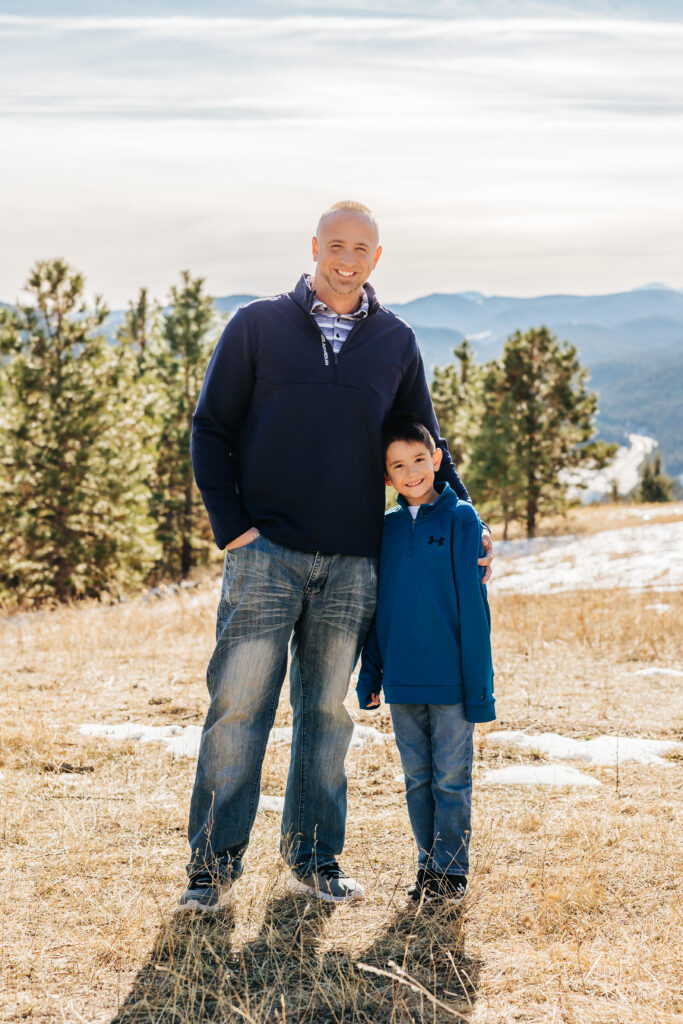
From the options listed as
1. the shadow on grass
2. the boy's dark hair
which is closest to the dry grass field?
the shadow on grass

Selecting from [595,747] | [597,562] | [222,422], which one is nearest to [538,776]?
[595,747]

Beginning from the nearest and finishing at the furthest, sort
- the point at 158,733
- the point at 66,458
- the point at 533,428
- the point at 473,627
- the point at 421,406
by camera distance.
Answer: the point at 473,627, the point at 421,406, the point at 158,733, the point at 66,458, the point at 533,428

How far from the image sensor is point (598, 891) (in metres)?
3.53

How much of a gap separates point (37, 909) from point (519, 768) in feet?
9.32

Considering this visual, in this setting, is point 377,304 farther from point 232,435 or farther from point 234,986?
point 234,986

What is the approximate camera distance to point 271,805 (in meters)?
4.66

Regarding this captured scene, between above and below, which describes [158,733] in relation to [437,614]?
below

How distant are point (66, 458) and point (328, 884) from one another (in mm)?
19066

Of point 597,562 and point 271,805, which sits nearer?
point 271,805

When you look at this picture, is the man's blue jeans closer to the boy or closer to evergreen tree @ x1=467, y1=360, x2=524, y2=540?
the boy

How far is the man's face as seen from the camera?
346cm

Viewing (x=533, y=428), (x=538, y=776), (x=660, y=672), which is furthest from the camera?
(x=533, y=428)

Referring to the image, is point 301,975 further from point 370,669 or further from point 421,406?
point 421,406

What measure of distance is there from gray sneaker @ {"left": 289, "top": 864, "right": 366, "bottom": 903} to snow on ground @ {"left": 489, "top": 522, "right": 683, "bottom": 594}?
11507 mm
